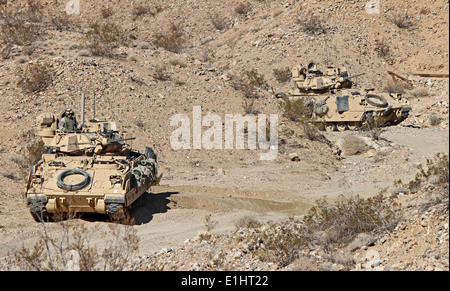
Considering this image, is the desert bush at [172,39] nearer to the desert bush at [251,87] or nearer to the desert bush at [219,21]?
the desert bush at [219,21]

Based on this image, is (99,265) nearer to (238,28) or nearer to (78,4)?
(238,28)

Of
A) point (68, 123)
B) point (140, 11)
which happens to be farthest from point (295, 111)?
point (140, 11)

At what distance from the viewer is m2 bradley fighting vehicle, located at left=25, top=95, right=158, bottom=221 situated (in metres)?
13.9

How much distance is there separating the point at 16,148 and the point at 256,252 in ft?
45.9

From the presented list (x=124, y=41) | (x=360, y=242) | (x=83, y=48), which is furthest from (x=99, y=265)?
(x=124, y=41)

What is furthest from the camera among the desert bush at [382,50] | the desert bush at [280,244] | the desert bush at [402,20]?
the desert bush at [402,20]

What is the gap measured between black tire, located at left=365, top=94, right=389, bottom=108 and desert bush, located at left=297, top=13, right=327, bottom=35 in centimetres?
1302

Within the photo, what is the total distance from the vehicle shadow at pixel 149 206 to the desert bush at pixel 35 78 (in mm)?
9787

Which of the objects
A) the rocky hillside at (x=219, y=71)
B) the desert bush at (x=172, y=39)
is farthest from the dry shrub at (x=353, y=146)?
the desert bush at (x=172, y=39)

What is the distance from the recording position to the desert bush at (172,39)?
37469 mm

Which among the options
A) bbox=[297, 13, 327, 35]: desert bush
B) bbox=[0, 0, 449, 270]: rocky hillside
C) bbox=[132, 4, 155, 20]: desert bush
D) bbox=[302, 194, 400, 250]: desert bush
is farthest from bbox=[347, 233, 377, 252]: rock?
bbox=[132, 4, 155, 20]: desert bush

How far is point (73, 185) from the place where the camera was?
13852 mm

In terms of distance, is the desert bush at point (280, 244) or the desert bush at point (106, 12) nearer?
the desert bush at point (280, 244)

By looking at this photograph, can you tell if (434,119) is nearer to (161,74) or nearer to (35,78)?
(161,74)
